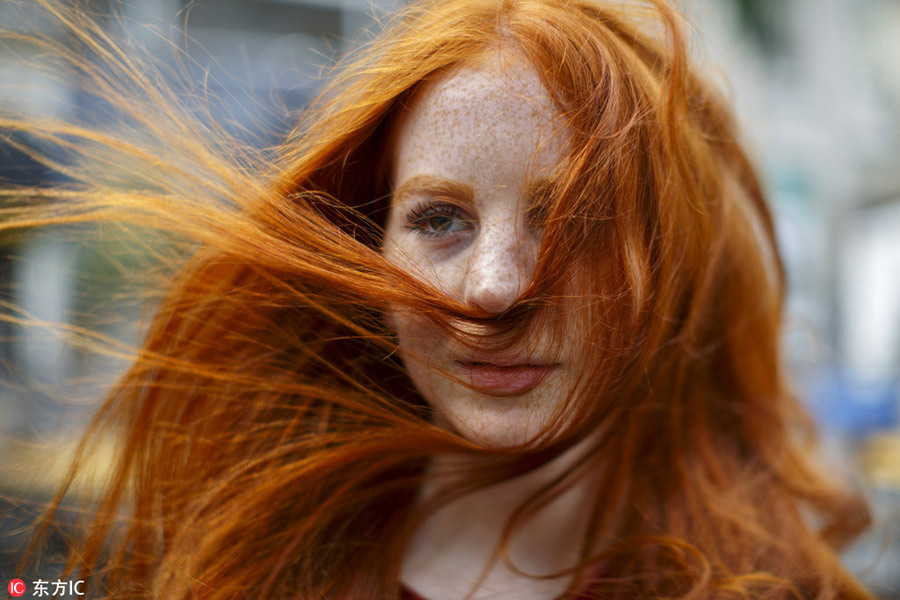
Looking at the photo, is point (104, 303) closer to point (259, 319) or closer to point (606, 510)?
point (259, 319)

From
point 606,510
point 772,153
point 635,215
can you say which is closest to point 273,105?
point 635,215

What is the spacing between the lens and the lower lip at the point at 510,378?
0.58m

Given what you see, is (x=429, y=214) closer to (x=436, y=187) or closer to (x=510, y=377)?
(x=436, y=187)

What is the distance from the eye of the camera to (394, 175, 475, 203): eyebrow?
57cm

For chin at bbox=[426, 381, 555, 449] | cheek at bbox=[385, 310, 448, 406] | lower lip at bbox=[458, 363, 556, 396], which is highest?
cheek at bbox=[385, 310, 448, 406]

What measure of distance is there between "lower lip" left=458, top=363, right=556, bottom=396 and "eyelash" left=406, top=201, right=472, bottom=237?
128 millimetres

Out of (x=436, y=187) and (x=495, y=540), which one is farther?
(x=495, y=540)

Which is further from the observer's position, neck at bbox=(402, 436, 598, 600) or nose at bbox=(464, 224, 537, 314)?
neck at bbox=(402, 436, 598, 600)

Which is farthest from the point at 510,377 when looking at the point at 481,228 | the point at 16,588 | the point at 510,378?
the point at 16,588

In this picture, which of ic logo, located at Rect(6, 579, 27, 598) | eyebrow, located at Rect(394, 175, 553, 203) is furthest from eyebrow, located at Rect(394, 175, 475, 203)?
ic logo, located at Rect(6, 579, 27, 598)

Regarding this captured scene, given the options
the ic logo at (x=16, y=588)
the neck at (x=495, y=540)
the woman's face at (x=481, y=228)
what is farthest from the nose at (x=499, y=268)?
the ic logo at (x=16, y=588)

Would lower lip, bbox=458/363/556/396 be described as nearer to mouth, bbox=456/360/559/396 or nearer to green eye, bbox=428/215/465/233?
mouth, bbox=456/360/559/396

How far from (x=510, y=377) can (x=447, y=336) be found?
0.06 meters

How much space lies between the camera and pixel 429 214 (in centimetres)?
60
